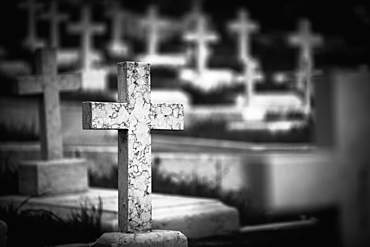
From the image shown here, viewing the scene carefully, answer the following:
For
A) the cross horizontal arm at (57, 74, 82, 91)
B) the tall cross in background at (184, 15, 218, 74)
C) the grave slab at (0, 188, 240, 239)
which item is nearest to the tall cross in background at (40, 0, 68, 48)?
the tall cross in background at (184, 15, 218, 74)

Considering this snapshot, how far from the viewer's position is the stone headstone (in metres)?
6.57

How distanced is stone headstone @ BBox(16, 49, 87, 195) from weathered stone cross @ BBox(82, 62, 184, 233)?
1.93 metres

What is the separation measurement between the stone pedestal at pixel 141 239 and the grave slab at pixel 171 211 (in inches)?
33.0

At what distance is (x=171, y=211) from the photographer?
5.91m

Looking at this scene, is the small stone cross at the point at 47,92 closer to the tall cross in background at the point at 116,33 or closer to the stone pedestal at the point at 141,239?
the stone pedestal at the point at 141,239

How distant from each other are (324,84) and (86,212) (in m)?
2.01

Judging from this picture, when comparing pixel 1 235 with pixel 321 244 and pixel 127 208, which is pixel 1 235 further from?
pixel 321 244

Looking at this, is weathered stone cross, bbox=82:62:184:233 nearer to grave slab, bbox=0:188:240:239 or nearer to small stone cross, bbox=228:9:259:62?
grave slab, bbox=0:188:240:239

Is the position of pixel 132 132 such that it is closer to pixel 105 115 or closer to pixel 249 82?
pixel 105 115

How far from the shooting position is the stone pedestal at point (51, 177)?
6508 millimetres

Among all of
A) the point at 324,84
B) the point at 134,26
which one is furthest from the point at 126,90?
the point at 134,26

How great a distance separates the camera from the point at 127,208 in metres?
4.67

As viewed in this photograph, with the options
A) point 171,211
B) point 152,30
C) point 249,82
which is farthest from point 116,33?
point 171,211

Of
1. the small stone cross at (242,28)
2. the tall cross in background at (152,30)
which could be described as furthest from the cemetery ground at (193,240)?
the small stone cross at (242,28)
